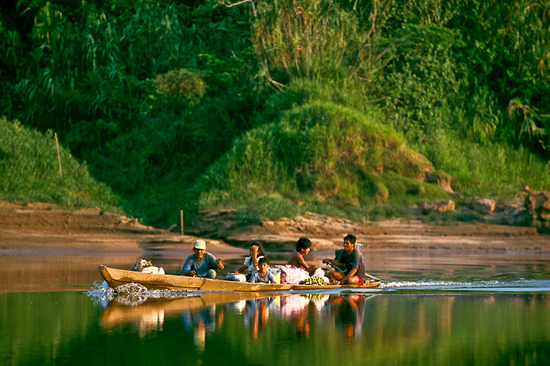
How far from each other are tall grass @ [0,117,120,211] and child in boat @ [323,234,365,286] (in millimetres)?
14492

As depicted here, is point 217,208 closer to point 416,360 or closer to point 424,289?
point 424,289

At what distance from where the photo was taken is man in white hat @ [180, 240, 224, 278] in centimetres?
A: 1467

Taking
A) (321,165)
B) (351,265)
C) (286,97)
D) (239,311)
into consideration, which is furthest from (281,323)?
(286,97)

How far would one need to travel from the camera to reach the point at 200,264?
14.8m

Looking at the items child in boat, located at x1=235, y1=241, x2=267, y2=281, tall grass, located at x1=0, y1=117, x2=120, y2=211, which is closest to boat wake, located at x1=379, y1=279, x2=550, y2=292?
child in boat, located at x1=235, y1=241, x2=267, y2=281

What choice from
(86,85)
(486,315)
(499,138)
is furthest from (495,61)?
(486,315)

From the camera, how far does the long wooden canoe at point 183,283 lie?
13.5 m

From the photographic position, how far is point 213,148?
3675cm

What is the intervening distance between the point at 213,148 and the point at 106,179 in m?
4.99

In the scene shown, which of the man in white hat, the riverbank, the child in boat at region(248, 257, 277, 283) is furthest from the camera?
the riverbank

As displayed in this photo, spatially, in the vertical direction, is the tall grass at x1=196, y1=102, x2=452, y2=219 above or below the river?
above

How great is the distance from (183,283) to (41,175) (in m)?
17.2

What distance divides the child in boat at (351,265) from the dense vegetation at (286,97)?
41.4ft

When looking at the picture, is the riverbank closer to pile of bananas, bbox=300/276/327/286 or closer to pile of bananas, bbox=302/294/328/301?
pile of bananas, bbox=300/276/327/286
